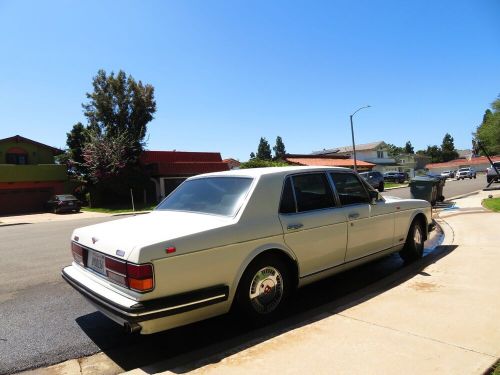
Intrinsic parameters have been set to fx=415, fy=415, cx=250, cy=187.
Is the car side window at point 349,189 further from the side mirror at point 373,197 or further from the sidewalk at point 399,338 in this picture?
the sidewalk at point 399,338

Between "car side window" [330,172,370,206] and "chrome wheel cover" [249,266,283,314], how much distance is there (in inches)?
59.8

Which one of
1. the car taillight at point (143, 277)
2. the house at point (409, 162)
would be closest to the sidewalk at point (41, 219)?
the car taillight at point (143, 277)

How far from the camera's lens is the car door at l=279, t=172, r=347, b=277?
4648 millimetres

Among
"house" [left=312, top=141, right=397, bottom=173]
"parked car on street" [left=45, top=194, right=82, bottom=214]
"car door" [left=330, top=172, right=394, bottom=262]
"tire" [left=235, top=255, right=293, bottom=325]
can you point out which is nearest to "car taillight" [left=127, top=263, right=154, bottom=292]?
"tire" [left=235, top=255, right=293, bottom=325]

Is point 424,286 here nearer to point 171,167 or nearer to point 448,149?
point 171,167

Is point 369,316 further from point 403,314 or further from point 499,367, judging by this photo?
point 499,367

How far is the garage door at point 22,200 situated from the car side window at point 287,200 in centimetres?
3653

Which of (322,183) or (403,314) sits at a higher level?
(322,183)

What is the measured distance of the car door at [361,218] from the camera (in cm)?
539

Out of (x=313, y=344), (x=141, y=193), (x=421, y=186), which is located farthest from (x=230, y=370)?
(x=141, y=193)

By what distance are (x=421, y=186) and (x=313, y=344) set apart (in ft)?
43.3

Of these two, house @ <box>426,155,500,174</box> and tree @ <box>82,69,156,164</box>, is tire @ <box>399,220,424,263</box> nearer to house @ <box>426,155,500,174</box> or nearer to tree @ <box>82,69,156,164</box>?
tree @ <box>82,69,156,164</box>

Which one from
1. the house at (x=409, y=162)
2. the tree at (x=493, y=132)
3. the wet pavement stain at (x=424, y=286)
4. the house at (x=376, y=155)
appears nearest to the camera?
the wet pavement stain at (x=424, y=286)

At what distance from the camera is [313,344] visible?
145 inches
